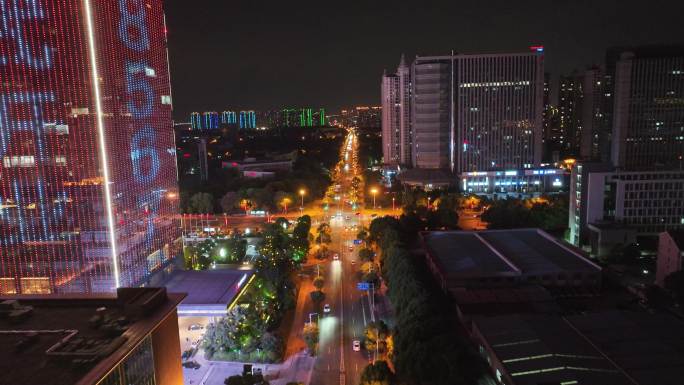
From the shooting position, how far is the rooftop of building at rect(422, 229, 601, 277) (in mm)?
22375

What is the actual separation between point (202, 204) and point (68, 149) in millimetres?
23967

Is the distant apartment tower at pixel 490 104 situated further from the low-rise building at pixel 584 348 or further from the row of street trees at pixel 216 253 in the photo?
the low-rise building at pixel 584 348

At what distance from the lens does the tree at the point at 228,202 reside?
4278 cm

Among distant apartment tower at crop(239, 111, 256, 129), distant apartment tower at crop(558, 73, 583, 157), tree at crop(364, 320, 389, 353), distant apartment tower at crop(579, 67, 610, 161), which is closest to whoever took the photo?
tree at crop(364, 320, 389, 353)

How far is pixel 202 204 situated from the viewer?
42406 mm

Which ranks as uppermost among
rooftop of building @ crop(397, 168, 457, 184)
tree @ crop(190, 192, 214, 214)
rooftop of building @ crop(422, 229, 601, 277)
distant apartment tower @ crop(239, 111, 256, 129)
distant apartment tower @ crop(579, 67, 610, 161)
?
distant apartment tower @ crop(239, 111, 256, 129)

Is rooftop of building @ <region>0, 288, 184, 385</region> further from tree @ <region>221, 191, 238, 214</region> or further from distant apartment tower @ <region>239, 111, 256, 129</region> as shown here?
distant apartment tower @ <region>239, 111, 256, 129</region>

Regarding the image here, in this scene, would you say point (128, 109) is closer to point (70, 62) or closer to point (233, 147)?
point (70, 62)

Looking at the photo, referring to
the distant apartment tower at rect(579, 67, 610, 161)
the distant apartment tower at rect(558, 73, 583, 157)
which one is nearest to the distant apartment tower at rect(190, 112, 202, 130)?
the distant apartment tower at rect(558, 73, 583, 157)

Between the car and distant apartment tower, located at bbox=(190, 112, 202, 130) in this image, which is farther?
distant apartment tower, located at bbox=(190, 112, 202, 130)

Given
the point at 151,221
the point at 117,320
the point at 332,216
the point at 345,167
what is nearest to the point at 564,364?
the point at 117,320

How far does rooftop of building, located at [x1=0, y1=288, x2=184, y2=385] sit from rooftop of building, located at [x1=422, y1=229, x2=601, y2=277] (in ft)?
47.8

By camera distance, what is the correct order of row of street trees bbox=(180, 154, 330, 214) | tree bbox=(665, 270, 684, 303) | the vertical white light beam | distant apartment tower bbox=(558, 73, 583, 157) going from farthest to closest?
distant apartment tower bbox=(558, 73, 583, 157) → row of street trees bbox=(180, 154, 330, 214) → tree bbox=(665, 270, 684, 303) → the vertical white light beam

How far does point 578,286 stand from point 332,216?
896 inches
